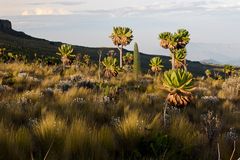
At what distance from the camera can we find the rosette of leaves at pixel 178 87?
40.0 ft

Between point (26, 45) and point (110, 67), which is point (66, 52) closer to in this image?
point (110, 67)

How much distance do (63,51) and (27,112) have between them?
76.3 ft

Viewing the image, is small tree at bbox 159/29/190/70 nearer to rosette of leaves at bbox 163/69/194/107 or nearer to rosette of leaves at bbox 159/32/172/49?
rosette of leaves at bbox 159/32/172/49

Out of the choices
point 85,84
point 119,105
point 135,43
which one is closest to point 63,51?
point 135,43

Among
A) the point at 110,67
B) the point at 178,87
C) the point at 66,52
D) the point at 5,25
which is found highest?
the point at 5,25

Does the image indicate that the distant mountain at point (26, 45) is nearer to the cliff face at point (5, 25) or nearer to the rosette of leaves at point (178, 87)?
the cliff face at point (5, 25)

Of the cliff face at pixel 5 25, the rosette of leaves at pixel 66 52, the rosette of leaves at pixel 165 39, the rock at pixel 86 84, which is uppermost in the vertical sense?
the cliff face at pixel 5 25

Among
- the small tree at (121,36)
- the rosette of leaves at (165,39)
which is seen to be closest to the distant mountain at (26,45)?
the small tree at (121,36)

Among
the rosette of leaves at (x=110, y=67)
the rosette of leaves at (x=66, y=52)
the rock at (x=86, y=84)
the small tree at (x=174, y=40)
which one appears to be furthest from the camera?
the small tree at (x=174, y=40)

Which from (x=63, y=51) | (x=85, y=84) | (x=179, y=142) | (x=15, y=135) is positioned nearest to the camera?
(x=15, y=135)

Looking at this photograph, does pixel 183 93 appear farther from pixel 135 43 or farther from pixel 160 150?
pixel 135 43

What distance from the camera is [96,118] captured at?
9500 mm

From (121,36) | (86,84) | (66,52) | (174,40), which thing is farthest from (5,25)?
(86,84)

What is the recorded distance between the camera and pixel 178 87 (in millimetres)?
12414
